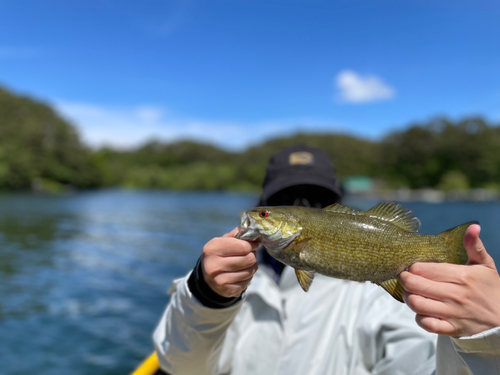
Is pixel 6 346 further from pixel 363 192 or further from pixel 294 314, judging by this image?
pixel 363 192

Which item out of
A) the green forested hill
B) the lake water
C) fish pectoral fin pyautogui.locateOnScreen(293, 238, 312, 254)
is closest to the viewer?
fish pectoral fin pyautogui.locateOnScreen(293, 238, 312, 254)

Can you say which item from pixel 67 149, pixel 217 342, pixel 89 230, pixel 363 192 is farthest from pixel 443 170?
pixel 217 342

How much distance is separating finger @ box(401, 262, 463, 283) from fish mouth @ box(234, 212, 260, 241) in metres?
0.89

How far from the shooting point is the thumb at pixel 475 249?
178 centimetres

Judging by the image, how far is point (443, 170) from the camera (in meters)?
96.6

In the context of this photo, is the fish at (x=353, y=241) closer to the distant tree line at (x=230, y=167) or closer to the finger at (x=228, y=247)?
the finger at (x=228, y=247)

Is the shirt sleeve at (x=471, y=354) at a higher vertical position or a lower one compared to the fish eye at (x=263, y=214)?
lower

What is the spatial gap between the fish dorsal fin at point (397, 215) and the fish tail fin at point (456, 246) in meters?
0.19

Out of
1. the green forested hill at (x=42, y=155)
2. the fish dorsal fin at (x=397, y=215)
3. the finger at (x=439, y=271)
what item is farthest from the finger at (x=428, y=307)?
the green forested hill at (x=42, y=155)

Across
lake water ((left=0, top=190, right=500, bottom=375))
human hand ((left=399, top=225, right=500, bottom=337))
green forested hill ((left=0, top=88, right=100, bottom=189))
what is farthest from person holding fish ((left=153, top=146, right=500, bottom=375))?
green forested hill ((left=0, top=88, right=100, bottom=189))

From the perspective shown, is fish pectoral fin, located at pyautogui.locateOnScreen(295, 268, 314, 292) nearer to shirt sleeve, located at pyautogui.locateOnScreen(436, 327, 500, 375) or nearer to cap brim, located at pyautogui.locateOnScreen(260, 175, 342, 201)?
shirt sleeve, located at pyautogui.locateOnScreen(436, 327, 500, 375)

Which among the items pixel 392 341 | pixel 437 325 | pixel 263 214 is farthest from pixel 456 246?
pixel 392 341

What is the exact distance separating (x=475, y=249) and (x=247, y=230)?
47.3 inches

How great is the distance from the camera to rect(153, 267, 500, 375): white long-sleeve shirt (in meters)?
2.67
